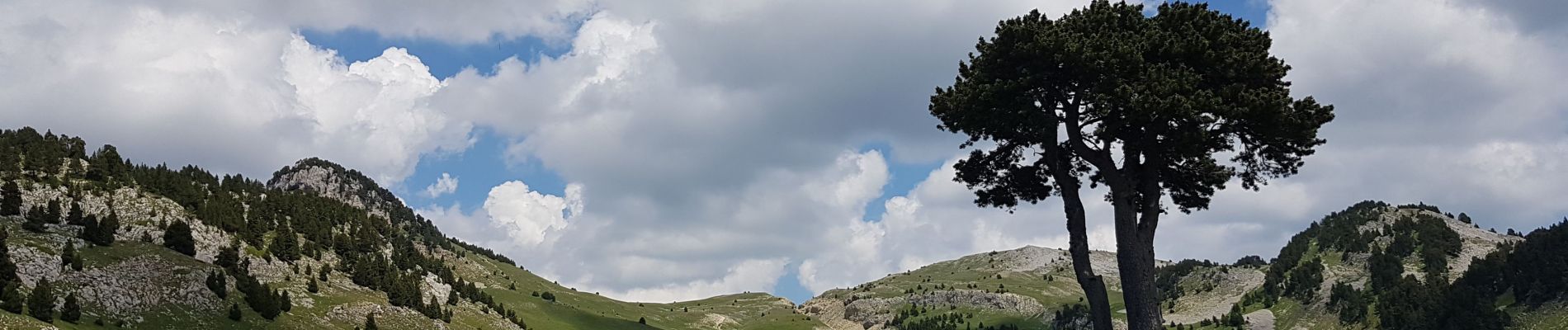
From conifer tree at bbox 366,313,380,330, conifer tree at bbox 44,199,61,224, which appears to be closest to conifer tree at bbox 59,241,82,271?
conifer tree at bbox 44,199,61,224

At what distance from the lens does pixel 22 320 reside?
1654 inches

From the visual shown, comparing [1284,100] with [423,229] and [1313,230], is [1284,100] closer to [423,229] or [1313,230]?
[1313,230]

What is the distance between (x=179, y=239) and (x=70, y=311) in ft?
61.9

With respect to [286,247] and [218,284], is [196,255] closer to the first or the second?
[218,284]

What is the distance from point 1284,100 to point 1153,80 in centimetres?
440

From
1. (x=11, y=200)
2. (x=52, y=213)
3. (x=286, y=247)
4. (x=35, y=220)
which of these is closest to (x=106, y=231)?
(x=52, y=213)

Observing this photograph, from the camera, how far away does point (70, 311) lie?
47.7m

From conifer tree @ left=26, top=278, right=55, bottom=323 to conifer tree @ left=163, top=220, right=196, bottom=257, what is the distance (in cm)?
1858

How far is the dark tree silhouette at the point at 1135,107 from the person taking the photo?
28266 millimetres

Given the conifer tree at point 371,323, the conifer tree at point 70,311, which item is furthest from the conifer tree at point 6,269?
the conifer tree at point 371,323

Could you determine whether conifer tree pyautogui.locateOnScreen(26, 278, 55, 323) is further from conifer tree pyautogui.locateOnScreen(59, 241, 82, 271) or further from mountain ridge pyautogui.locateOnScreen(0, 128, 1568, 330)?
conifer tree pyautogui.locateOnScreen(59, 241, 82, 271)

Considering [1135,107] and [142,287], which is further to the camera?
[142,287]

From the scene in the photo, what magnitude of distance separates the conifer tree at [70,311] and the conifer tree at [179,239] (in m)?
16.9

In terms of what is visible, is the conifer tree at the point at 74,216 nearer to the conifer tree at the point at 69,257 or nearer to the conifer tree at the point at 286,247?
the conifer tree at the point at 69,257
